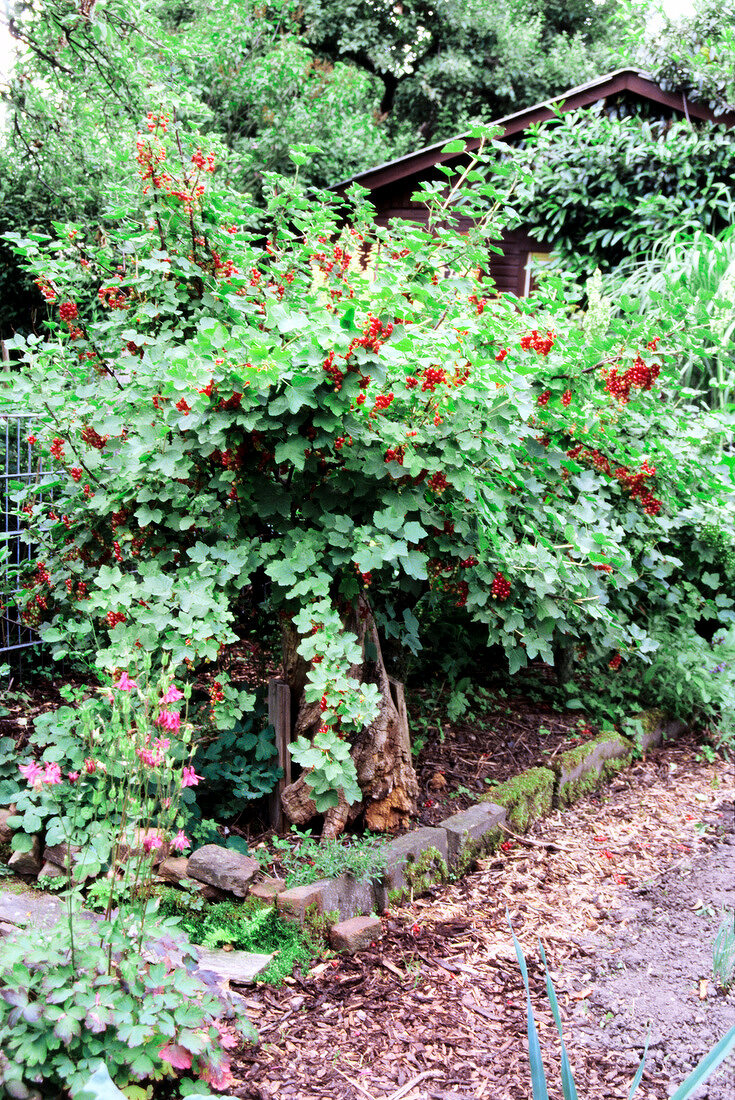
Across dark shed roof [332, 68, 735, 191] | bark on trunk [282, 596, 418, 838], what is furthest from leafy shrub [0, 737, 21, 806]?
dark shed roof [332, 68, 735, 191]

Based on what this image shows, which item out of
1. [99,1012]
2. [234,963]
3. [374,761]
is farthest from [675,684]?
[99,1012]

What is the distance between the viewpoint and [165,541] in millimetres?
2861

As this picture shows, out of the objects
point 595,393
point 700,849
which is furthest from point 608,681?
point 595,393

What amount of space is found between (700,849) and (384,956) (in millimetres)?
1493

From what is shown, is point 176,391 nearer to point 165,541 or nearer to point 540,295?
point 165,541

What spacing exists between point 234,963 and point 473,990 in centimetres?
62

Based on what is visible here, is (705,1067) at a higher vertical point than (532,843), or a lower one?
higher

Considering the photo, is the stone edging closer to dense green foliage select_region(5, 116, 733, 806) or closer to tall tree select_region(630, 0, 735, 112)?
dense green foliage select_region(5, 116, 733, 806)

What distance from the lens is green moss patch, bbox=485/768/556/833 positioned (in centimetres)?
321

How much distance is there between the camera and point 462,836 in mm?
2900

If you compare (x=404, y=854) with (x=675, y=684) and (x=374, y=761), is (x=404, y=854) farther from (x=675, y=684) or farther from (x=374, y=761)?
(x=675, y=684)

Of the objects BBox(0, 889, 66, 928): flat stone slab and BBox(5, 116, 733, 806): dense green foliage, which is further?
BBox(5, 116, 733, 806): dense green foliage

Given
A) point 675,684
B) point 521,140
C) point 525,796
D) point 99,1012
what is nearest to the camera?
point 99,1012

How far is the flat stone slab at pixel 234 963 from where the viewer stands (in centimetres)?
219
